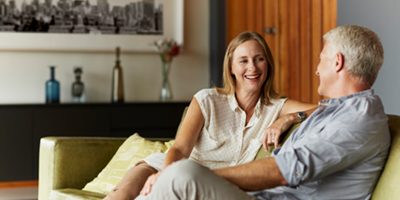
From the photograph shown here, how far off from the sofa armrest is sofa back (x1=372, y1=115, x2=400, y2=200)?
1.47m

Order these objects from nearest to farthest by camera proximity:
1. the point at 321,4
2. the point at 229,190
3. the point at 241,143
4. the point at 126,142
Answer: the point at 229,190
the point at 241,143
the point at 126,142
the point at 321,4

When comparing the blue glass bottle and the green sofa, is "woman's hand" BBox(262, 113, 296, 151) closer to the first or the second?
the green sofa

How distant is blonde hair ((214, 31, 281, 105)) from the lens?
1832 millimetres

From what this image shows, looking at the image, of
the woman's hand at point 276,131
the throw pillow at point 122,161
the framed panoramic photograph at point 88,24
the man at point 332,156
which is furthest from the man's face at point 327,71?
the framed panoramic photograph at point 88,24

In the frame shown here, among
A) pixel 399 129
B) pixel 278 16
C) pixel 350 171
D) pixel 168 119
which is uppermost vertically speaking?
pixel 278 16

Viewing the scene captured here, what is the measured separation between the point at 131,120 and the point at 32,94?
1006mm

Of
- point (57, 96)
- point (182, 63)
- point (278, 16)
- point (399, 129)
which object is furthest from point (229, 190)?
point (182, 63)

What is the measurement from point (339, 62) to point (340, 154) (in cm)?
30

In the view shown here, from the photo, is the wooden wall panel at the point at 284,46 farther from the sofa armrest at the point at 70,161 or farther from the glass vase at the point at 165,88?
the sofa armrest at the point at 70,161

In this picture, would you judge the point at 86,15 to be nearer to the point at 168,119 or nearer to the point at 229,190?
the point at 168,119

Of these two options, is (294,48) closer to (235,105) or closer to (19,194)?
(235,105)

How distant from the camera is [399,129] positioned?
4.15 feet

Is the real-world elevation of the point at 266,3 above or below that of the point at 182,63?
above

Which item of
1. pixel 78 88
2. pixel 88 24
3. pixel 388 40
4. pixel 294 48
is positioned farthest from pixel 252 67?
pixel 88 24
